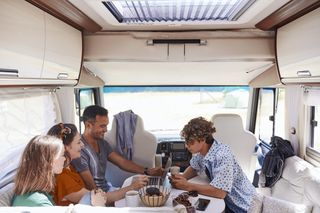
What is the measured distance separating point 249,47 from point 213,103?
5.23 feet

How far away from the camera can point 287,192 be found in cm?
279

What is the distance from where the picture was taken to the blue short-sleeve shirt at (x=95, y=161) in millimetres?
2467

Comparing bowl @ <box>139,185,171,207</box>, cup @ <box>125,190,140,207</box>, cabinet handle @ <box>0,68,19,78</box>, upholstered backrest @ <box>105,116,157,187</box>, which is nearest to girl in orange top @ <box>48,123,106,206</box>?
cup @ <box>125,190,140,207</box>

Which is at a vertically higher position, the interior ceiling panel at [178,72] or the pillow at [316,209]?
the interior ceiling panel at [178,72]

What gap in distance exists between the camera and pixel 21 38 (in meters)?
1.56

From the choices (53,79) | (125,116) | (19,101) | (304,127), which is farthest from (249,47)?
(19,101)

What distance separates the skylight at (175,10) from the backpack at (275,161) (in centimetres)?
148

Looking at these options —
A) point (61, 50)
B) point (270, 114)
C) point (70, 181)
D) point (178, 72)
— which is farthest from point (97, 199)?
point (270, 114)

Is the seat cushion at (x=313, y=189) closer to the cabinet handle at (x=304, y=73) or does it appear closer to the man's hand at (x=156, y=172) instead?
the cabinet handle at (x=304, y=73)

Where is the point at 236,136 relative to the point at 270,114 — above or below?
below

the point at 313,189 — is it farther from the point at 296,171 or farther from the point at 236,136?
the point at 236,136

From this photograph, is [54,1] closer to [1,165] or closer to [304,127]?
[1,165]

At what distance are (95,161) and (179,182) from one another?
883mm


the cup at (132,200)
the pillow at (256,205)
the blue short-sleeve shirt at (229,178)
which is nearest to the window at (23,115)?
the cup at (132,200)
